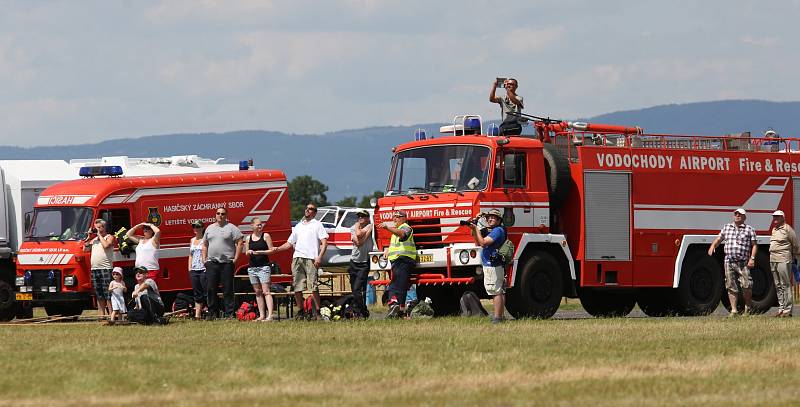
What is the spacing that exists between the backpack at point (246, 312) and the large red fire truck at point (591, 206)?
7.52ft

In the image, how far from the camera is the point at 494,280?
22422mm

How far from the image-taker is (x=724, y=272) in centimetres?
2700

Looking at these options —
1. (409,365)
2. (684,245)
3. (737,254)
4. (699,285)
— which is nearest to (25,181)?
(684,245)

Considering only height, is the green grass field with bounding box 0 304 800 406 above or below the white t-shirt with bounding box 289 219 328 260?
below

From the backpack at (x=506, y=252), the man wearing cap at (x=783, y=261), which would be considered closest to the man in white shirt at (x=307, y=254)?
the backpack at (x=506, y=252)

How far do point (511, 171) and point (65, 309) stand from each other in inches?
415

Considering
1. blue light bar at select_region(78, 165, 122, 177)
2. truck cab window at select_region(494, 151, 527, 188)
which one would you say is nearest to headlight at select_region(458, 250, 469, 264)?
truck cab window at select_region(494, 151, 527, 188)

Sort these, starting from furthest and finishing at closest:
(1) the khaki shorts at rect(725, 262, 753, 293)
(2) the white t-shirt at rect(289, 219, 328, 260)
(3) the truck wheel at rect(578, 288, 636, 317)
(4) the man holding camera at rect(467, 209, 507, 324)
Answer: (3) the truck wheel at rect(578, 288, 636, 317), (1) the khaki shorts at rect(725, 262, 753, 293), (2) the white t-shirt at rect(289, 219, 328, 260), (4) the man holding camera at rect(467, 209, 507, 324)

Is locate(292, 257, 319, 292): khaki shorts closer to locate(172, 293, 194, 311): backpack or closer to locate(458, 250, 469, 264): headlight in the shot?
locate(458, 250, 469, 264): headlight

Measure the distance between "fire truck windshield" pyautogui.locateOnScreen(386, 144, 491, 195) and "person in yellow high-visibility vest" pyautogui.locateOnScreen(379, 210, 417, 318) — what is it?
0.85 meters

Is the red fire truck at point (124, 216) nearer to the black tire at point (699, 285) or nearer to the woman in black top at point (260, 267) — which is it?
the woman in black top at point (260, 267)

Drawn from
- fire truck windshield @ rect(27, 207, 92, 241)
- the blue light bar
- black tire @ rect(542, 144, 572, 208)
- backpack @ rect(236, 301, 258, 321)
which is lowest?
backpack @ rect(236, 301, 258, 321)

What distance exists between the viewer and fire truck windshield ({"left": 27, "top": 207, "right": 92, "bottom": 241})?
26.8m

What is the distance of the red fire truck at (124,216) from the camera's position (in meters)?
26.5
